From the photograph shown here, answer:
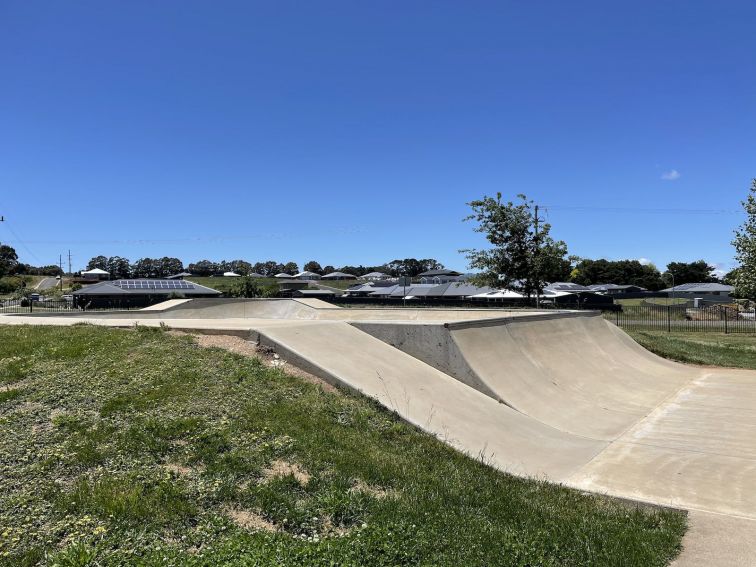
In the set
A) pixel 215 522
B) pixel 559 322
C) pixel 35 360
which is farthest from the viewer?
pixel 559 322

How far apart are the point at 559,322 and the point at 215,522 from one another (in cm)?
1305

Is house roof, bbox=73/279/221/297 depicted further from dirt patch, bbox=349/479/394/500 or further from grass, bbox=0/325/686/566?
dirt patch, bbox=349/479/394/500

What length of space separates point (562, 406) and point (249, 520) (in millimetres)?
7262

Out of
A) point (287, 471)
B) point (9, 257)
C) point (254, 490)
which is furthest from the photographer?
point (9, 257)

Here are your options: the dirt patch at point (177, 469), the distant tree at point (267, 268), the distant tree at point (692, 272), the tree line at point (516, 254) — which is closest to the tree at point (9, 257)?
the distant tree at point (267, 268)

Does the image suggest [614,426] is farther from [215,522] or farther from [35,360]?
[35,360]

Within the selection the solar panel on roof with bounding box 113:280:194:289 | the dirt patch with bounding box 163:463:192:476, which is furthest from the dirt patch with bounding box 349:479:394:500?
the solar panel on roof with bounding box 113:280:194:289

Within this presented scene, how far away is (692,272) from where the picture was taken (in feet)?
406

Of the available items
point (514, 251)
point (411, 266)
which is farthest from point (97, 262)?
point (514, 251)

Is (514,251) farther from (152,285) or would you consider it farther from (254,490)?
(152,285)

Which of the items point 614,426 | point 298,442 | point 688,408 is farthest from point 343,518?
point 688,408

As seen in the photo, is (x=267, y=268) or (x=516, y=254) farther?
(x=267, y=268)

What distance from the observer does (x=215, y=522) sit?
3.88 metres

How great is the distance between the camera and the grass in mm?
3611
